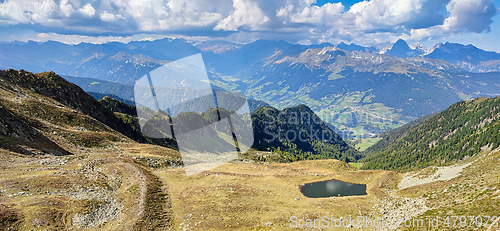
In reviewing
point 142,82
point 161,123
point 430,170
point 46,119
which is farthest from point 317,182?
point 161,123

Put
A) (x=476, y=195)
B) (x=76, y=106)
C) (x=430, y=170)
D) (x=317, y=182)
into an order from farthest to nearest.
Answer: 1. (x=76, y=106)
2. (x=430, y=170)
3. (x=317, y=182)
4. (x=476, y=195)

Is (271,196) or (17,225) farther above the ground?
(17,225)

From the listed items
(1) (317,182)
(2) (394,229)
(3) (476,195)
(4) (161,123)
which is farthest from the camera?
(4) (161,123)

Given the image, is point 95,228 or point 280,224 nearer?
point 95,228

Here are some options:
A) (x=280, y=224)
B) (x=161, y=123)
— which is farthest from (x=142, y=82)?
(x=161, y=123)

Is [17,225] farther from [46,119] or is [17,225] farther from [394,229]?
[46,119]

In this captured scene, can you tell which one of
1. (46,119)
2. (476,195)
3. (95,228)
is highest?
(46,119)
